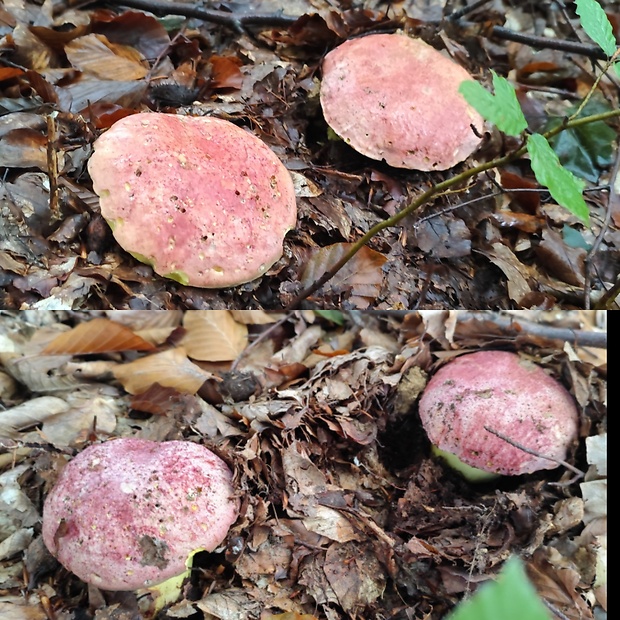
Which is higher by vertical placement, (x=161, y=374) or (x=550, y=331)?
(x=550, y=331)

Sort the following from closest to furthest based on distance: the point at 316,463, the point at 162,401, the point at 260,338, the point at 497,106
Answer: the point at 497,106, the point at 316,463, the point at 162,401, the point at 260,338

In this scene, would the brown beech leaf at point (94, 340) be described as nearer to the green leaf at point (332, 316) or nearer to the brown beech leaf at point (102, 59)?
the green leaf at point (332, 316)

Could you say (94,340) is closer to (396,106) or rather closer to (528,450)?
(396,106)

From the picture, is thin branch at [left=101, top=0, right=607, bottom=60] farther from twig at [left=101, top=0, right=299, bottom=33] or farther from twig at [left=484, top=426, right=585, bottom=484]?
twig at [left=484, top=426, right=585, bottom=484]

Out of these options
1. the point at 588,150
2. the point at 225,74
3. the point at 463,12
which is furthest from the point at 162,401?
the point at 463,12

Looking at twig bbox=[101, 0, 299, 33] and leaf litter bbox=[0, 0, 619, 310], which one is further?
twig bbox=[101, 0, 299, 33]

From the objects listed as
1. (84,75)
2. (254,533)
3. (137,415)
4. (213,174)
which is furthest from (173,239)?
(84,75)

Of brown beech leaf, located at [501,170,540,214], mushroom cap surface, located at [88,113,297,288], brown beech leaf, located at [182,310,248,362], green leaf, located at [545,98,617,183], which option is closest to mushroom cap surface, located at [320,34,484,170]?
brown beech leaf, located at [501,170,540,214]

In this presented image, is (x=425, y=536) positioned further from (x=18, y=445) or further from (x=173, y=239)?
(x=18, y=445)
